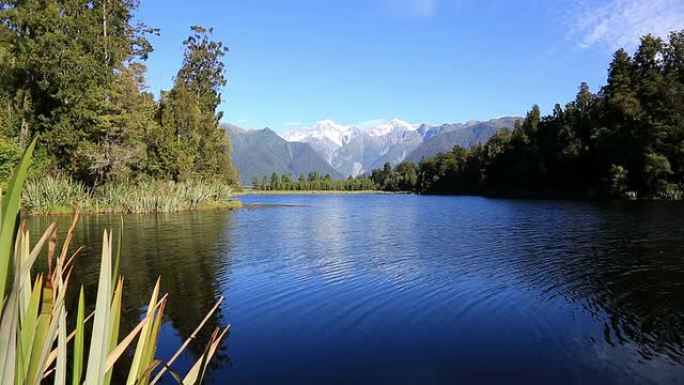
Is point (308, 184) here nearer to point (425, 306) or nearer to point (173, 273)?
point (173, 273)

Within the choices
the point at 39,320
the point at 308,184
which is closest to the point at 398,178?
the point at 308,184

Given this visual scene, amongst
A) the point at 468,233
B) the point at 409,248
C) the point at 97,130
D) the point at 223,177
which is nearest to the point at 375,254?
the point at 409,248

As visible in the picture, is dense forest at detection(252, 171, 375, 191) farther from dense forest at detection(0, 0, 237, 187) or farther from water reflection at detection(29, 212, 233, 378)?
water reflection at detection(29, 212, 233, 378)

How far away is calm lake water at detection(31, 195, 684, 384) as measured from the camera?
7.08 metres

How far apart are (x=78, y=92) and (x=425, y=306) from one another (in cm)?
3294

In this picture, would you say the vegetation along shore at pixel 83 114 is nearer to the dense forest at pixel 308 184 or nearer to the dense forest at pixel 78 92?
the dense forest at pixel 78 92

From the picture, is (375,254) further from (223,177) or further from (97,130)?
(223,177)

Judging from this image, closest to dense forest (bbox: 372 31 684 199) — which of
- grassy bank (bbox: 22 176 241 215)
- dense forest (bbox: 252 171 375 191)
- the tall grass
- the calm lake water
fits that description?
the calm lake water

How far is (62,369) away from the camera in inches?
90.8

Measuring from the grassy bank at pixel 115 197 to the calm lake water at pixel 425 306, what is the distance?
15.7 metres

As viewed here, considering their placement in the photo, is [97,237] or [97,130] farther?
[97,130]

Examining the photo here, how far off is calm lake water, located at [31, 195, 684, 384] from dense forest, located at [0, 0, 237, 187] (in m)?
18.9

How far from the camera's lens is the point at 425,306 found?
10.5 m

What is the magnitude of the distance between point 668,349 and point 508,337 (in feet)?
7.65
